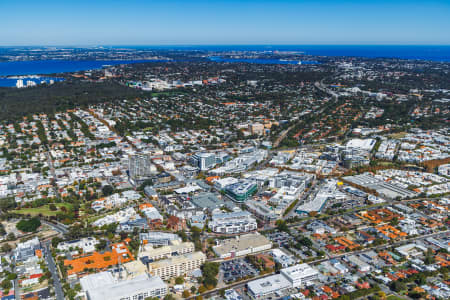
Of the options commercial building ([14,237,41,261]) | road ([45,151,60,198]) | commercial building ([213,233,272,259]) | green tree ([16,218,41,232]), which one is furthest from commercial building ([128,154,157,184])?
commercial building ([213,233,272,259])

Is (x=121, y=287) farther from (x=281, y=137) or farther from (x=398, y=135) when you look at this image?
(x=398, y=135)

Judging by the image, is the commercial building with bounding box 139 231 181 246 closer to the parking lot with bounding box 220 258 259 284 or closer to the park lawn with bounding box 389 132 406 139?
the parking lot with bounding box 220 258 259 284

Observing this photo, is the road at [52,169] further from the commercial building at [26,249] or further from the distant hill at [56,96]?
the distant hill at [56,96]

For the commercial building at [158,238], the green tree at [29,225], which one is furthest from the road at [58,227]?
the commercial building at [158,238]

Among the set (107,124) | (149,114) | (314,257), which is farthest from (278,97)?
(314,257)

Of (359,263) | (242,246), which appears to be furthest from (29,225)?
(359,263)

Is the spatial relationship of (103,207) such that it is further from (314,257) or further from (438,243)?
(438,243)
